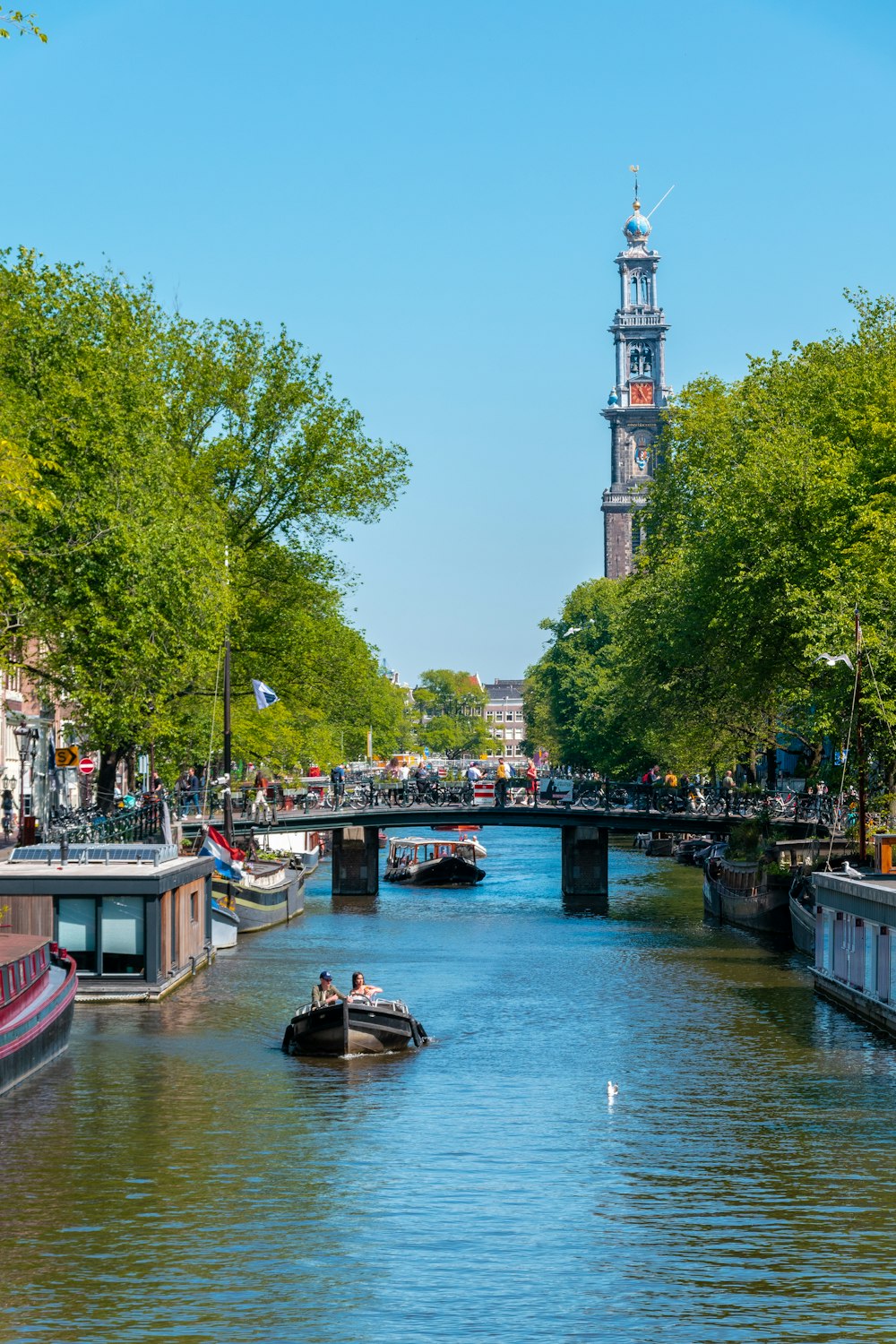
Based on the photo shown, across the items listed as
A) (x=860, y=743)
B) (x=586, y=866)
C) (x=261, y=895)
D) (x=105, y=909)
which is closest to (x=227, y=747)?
(x=261, y=895)

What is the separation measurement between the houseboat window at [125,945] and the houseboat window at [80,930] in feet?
0.91

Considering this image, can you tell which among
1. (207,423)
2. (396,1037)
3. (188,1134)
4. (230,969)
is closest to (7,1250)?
(188,1134)

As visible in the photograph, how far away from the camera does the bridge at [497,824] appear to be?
277ft

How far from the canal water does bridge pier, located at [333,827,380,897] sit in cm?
3893

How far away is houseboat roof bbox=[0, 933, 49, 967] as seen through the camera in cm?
3541

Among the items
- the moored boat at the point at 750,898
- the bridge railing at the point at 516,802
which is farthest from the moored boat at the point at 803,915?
the bridge railing at the point at 516,802

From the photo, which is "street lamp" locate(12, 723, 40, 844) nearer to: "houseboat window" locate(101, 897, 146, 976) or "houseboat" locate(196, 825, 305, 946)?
"houseboat" locate(196, 825, 305, 946)

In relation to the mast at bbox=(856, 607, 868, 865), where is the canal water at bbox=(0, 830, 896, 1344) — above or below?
below

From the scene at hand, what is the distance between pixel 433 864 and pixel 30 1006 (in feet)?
204

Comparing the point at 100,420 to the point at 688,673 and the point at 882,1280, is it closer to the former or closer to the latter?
the point at 688,673

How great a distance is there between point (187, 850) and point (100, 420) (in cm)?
1435

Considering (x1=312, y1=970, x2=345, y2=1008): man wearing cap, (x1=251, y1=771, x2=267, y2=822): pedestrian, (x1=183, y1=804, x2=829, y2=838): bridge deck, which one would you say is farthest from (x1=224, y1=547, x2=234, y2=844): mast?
(x1=312, y1=970, x2=345, y2=1008): man wearing cap

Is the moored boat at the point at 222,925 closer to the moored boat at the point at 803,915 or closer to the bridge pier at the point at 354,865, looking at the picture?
the moored boat at the point at 803,915

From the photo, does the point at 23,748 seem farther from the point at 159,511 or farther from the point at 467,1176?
the point at 467,1176
